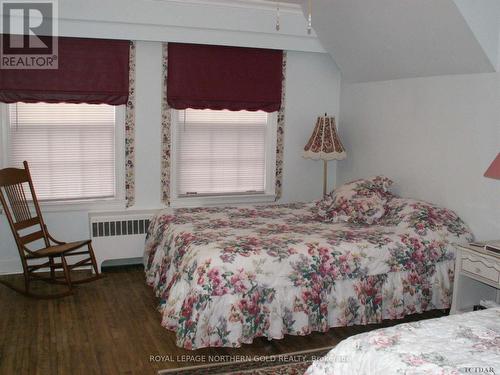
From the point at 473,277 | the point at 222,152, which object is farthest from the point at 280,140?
the point at 473,277

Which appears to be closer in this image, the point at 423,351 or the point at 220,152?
the point at 423,351

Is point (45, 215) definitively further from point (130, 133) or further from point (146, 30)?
point (146, 30)

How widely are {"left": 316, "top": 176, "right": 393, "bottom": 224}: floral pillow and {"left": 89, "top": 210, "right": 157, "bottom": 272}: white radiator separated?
66.2 inches

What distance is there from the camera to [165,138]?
5168 mm

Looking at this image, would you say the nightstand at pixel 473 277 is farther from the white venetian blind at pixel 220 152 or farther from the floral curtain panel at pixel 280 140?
the white venetian blind at pixel 220 152

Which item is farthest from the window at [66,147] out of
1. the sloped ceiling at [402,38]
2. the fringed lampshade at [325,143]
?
the sloped ceiling at [402,38]

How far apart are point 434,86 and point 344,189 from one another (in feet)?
3.76

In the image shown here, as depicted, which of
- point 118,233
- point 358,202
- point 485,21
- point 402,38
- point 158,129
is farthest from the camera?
point 158,129

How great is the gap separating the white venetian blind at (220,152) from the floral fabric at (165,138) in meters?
0.11

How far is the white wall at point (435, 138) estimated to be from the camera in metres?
3.92

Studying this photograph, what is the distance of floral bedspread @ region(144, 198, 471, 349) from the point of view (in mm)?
3342

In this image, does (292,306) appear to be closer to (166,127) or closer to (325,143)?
(325,143)

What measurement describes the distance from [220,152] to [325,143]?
1072 mm

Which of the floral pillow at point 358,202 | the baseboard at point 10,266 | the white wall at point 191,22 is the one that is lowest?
the baseboard at point 10,266
